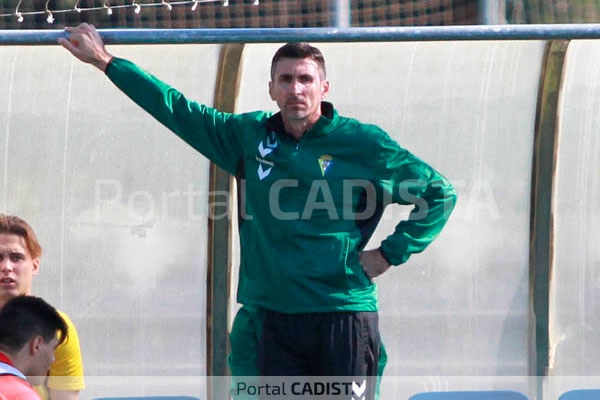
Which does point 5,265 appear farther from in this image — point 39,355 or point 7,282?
point 39,355

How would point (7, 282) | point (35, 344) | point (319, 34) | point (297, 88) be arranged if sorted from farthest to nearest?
point (7, 282)
point (297, 88)
point (319, 34)
point (35, 344)

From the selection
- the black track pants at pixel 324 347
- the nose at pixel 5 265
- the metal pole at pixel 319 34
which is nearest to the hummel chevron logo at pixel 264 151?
the metal pole at pixel 319 34

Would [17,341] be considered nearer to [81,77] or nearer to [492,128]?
[81,77]

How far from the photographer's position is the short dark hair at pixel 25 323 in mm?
3574

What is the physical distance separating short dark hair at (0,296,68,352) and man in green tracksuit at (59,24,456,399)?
2.22ft

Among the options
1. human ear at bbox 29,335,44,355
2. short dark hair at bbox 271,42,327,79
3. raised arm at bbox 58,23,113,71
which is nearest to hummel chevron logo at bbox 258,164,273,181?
short dark hair at bbox 271,42,327,79

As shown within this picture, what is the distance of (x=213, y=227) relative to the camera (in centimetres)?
513

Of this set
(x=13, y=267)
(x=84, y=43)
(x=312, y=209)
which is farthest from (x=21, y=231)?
(x=312, y=209)

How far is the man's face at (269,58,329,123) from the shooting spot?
3961 mm

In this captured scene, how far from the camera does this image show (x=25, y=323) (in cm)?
361

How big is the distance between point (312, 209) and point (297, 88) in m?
0.39

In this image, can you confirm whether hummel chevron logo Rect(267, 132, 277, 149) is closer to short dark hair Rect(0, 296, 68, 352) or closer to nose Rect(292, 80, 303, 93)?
nose Rect(292, 80, 303, 93)

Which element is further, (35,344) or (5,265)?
(5,265)

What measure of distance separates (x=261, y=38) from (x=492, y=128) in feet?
5.60
